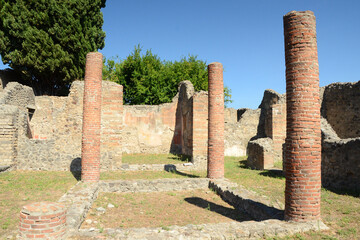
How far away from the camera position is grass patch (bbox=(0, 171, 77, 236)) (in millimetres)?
5383

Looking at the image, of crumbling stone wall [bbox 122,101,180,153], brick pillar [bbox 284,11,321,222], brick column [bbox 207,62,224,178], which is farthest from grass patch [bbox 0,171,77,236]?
crumbling stone wall [bbox 122,101,180,153]

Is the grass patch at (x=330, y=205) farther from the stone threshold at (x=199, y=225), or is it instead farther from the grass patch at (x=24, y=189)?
the grass patch at (x=24, y=189)

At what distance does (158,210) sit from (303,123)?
3.83 m

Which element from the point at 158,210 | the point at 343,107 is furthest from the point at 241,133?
the point at 158,210

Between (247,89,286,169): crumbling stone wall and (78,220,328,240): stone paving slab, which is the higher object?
(247,89,286,169): crumbling stone wall

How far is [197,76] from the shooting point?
27.8m

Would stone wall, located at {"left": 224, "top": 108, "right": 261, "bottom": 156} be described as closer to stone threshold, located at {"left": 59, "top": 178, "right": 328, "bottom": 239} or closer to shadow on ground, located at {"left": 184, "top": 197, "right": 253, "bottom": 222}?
stone threshold, located at {"left": 59, "top": 178, "right": 328, "bottom": 239}

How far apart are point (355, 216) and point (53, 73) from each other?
65.5 ft

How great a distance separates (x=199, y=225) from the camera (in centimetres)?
460

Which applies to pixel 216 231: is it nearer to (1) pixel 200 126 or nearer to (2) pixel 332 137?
(2) pixel 332 137

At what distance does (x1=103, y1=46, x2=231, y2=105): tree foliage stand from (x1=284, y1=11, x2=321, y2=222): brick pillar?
A: 2047 centimetres

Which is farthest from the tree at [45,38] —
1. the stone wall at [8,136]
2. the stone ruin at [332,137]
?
the stone ruin at [332,137]

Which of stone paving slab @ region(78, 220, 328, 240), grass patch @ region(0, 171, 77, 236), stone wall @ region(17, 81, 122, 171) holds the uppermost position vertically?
stone wall @ region(17, 81, 122, 171)

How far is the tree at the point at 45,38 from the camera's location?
1775cm
